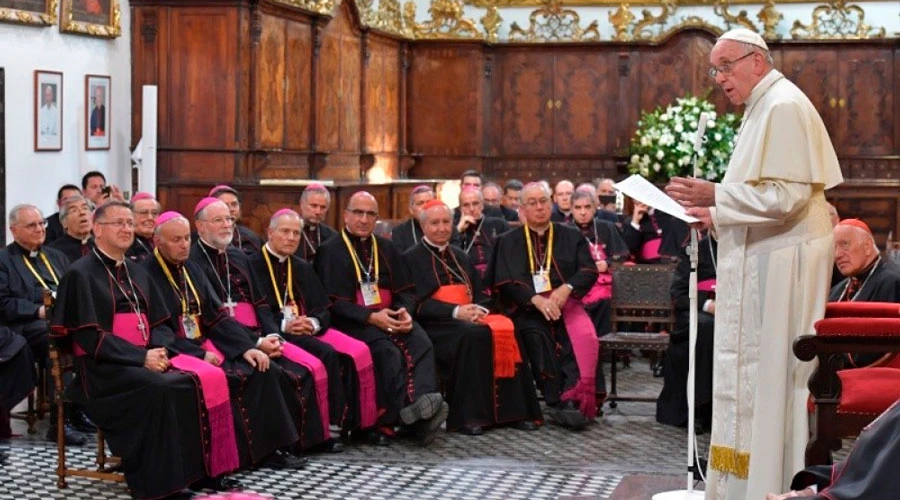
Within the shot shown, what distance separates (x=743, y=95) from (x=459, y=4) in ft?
49.5

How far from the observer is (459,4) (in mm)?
20812

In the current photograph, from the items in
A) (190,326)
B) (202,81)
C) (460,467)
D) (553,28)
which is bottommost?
(460,467)

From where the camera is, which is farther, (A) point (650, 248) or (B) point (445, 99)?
(B) point (445, 99)

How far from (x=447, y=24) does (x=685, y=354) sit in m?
11.5

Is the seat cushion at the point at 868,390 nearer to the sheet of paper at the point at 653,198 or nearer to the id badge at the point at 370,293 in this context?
the sheet of paper at the point at 653,198

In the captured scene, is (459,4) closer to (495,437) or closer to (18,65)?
(18,65)

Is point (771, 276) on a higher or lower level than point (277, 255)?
higher

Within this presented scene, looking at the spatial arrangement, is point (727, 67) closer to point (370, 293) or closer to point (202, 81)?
point (370, 293)

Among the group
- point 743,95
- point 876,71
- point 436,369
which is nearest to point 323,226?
point 436,369

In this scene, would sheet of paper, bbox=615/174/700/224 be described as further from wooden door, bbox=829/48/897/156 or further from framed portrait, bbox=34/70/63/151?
wooden door, bbox=829/48/897/156

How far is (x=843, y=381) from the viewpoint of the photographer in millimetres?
6195

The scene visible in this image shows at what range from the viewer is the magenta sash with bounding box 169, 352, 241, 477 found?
7.85 m

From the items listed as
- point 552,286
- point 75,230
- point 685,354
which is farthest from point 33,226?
point 685,354

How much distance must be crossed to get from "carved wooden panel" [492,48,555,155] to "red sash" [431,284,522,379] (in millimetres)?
11135
